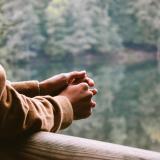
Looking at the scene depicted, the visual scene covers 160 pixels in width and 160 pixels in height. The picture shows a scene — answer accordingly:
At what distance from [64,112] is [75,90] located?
45 millimetres

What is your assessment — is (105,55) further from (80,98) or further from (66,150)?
(66,150)

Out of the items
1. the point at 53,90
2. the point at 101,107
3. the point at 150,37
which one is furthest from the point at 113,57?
Answer: the point at 53,90

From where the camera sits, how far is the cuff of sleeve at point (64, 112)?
0.51m

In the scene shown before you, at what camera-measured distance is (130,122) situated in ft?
22.5

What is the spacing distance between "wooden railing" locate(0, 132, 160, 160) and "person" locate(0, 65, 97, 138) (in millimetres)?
13

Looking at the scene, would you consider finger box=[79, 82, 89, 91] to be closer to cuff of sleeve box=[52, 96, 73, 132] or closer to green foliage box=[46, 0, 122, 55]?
cuff of sleeve box=[52, 96, 73, 132]

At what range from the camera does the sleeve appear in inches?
17.6

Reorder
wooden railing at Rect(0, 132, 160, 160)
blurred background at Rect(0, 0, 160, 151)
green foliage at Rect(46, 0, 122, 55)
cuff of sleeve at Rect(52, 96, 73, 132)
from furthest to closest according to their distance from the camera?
1. green foliage at Rect(46, 0, 122, 55)
2. blurred background at Rect(0, 0, 160, 151)
3. cuff of sleeve at Rect(52, 96, 73, 132)
4. wooden railing at Rect(0, 132, 160, 160)

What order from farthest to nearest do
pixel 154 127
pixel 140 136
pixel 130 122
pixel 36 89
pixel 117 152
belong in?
pixel 130 122 → pixel 154 127 → pixel 140 136 → pixel 36 89 → pixel 117 152

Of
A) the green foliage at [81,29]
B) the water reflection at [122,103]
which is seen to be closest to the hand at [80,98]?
the water reflection at [122,103]

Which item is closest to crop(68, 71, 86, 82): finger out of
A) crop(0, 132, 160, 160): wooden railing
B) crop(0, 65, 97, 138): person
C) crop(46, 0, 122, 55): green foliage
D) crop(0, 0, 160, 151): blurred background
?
crop(0, 65, 97, 138): person

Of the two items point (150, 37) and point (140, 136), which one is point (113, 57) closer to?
point (150, 37)

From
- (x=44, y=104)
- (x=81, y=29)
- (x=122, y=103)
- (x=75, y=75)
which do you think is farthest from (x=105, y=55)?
(x=44, y=104)

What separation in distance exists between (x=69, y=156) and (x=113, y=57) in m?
10.1
